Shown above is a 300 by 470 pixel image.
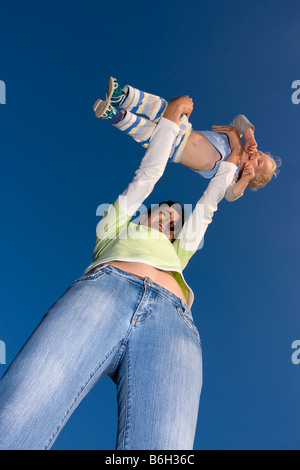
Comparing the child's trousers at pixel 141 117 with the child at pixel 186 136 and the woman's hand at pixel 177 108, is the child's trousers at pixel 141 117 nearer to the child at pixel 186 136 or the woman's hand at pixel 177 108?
the child at pixel 186 136

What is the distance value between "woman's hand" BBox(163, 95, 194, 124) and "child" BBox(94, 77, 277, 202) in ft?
1.19

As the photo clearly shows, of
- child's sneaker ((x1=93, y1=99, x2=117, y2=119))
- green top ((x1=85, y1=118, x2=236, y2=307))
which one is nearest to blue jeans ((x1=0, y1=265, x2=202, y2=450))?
A: green top ((x1=85, y1=118, x2=236, y2=307))

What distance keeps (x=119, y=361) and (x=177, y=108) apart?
1.05 meters

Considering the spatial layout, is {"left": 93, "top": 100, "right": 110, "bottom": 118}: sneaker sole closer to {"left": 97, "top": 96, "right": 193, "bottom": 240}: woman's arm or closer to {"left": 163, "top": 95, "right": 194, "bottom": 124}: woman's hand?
{"left": 163, "top": 95, "right": 194, "bottom": 124}: woman's hand

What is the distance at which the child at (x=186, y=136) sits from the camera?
7.16 feet

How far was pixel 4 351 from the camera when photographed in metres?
3.44

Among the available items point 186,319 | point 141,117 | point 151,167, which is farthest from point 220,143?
point 186,319

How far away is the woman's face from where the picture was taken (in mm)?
1736

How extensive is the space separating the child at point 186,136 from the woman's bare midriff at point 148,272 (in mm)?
1001

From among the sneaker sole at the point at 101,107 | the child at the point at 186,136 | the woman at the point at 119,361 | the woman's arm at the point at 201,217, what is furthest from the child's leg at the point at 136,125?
the woman at the point at 119,361

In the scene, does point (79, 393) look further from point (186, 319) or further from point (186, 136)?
point (186, 136)

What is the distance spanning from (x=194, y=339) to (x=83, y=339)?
31cm

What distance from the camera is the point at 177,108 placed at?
1.66 meters
